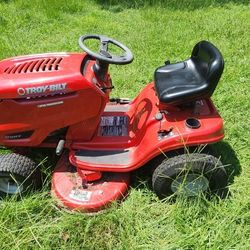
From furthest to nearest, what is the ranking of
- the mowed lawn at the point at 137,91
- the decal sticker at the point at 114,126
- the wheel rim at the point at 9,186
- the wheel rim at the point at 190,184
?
1. the decal sticker at the point at 114,126
2. the wheel rim at the point at 9,186
3. the wheel rim at the point at 190,184
4. the mowed lawn at the point at 137,91

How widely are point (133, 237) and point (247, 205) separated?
0.67 meters

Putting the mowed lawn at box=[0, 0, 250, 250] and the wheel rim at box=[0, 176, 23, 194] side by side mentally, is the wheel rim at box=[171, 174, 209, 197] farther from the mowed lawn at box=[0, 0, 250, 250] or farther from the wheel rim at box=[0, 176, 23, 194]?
the wheel rim at box=[0, 176, 23, 194]

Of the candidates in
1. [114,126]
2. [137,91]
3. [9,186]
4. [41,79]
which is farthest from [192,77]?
[9,186]

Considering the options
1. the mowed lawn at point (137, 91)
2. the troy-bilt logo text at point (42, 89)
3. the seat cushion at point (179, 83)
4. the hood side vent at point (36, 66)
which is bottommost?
the mowed lawn at point (137, 91)

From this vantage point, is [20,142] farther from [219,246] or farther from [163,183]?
[219,246]

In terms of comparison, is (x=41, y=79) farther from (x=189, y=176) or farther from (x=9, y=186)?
(x=189, y=176)

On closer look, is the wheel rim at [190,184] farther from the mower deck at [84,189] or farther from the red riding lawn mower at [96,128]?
the mower deck at [84,189]

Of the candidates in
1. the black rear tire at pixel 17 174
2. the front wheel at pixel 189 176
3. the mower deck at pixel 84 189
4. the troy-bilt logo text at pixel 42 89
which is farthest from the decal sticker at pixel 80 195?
the troy-bilt logo text at pixel 42 89

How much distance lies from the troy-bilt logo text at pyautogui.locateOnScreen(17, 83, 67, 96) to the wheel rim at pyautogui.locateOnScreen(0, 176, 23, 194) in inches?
21.4

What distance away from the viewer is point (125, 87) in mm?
3744

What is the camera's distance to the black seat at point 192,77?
2330mm

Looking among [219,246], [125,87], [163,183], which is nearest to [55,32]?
[125,87]

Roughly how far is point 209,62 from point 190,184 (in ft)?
2.34

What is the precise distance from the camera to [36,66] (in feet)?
7.90
